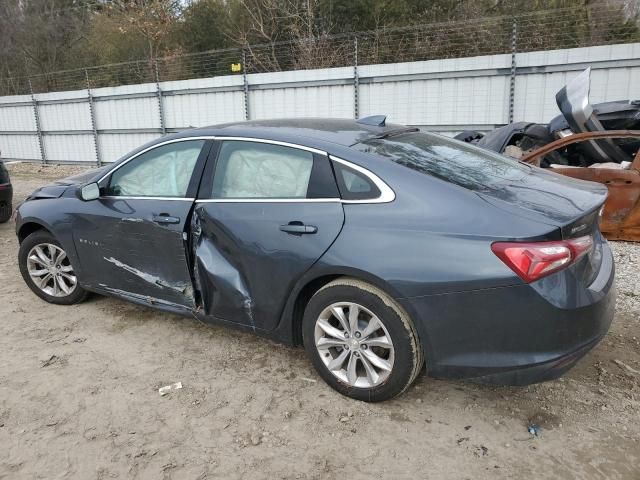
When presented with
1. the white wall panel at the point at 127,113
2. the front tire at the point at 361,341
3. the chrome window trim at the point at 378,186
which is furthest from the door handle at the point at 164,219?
the white wall panel at the point at 127,113

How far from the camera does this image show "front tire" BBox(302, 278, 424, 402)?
108 inches

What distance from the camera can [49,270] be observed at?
14.7 feet

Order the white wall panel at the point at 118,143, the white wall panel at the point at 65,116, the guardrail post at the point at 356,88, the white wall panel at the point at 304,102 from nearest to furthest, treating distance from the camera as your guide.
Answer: the guardrail post at the point at 356,88 < the white wall panel at the point at 304,102 < the white wall panel at the point at 118,143 < the white wall panel at the point at 65,116

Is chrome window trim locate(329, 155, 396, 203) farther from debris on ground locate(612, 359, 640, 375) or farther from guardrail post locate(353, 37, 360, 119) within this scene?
guardrail post locate(353, 37, 360, 119)

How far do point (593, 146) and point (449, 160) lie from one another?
3992 mm

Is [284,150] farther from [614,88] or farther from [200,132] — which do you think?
[614,88]

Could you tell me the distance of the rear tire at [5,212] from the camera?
7.50m

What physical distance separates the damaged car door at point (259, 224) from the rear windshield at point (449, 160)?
41 centimetres

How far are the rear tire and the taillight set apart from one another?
730 centimetres

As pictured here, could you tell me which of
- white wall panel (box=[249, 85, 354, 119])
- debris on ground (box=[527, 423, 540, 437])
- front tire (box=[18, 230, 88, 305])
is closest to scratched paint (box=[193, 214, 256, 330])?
front tire (box=[18, 230, 88, 305])

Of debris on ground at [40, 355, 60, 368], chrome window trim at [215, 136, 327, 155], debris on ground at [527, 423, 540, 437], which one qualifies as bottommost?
debris on ground at [527, 423, 540, 437]

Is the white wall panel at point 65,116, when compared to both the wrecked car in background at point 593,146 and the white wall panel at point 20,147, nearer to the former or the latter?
the white wall panel at point 20,147

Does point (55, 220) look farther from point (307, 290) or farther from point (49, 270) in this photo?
point (307, 290)

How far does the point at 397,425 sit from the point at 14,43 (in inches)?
1074
